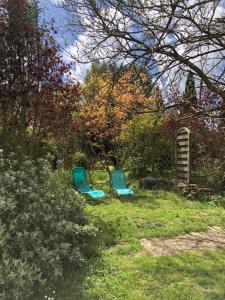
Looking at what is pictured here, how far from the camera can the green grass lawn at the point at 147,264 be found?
438 cm

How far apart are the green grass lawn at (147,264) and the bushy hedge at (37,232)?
30 centimetres

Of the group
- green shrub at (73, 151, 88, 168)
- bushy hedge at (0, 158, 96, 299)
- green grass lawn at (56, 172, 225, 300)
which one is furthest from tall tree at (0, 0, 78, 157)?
green shrub at (73, 151, 88, 168)

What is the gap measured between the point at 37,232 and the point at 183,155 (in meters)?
8.21

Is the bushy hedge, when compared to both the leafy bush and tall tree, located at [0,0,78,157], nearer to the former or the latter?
tall tree, located at [0,0,78,157]

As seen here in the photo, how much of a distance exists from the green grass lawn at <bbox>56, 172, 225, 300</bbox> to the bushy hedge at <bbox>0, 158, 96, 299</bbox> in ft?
0.98

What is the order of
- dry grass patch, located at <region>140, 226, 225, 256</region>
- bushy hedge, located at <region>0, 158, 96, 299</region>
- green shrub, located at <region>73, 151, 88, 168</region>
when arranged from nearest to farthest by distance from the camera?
bushy hedge, located at <region>0, 158, 96, 299</region>
dry grass patch, located at <region>140, 226, 225, 256</region>
green shrub, located at <region>73, 151, 88, 168</region>

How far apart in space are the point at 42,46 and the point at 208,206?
17.2 ft

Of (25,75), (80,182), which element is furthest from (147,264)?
(80,182)

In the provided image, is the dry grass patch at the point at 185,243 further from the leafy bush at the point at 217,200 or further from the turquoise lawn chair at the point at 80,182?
the turquoise lawn chair at the point at 80,182

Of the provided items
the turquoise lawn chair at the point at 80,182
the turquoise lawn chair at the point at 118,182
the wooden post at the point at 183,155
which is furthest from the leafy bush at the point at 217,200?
the turquoise lawn chair at the point at 80,182

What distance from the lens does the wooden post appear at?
38.8 feet

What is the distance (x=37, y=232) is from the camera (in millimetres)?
4617

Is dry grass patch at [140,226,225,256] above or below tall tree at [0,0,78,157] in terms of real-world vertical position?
below

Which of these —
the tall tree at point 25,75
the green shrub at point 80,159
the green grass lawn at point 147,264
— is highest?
the tall tree at point 25,75
